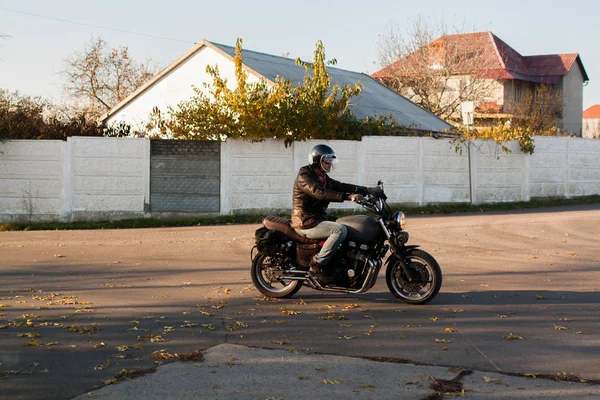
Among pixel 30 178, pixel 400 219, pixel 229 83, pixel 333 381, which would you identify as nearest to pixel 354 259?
pixel 400 219

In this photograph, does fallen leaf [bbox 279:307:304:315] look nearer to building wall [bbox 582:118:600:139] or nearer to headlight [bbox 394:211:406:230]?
headlight [bbox 394:211:406:230]

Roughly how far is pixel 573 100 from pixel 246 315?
2163 inches

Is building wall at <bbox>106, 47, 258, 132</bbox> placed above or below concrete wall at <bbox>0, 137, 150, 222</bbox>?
above

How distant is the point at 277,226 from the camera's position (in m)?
8.95

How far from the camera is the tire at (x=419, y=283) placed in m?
8.48

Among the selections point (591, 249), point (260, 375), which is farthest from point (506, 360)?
point (591, 249)

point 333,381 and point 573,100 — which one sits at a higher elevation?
point 573,100

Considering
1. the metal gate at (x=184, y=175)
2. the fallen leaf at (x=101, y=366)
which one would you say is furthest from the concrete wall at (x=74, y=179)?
the fallen leaf at (x=101, y=366)

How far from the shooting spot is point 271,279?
9078 millimetres

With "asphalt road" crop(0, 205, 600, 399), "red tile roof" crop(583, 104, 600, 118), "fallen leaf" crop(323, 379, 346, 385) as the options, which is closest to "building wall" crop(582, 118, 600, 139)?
"red tile roof" crop(583, 104, 600, 118)

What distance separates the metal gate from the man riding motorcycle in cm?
1050

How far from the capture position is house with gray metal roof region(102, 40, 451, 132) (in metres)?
27.8

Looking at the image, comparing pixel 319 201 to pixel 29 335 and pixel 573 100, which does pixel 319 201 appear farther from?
pixel 573 100

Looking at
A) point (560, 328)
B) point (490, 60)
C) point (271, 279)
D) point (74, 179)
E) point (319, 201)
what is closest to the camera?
point (560, 328)
